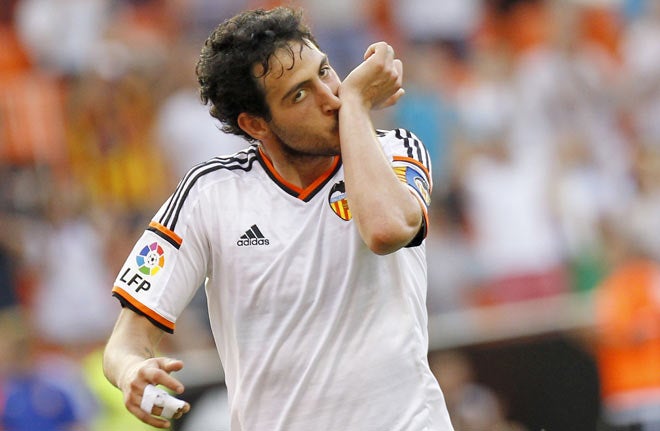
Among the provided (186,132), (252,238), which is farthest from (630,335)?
(252,238)

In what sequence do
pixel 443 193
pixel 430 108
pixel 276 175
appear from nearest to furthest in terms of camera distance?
pixel 276 175 → pixel 443 193 → pixel 430 108

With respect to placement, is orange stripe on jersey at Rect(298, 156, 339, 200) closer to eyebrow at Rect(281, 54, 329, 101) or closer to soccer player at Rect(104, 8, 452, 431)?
soccer player at Rect(104, 8, 452, 431)

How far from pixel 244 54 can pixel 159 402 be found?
3.94 ft

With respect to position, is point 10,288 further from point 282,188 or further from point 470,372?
point 282,188

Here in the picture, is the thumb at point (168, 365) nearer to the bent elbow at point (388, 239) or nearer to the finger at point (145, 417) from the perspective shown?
the finger at point (145, 417)

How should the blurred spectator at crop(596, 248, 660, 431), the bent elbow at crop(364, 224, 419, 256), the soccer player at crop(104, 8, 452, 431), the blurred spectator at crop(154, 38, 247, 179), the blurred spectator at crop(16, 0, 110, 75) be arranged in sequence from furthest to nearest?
1. the blurred spectator at crop(16, 0, 110, 75)
2. the blurred spectator at crop(154, 38, 247, 179)
3. the blurred spectator at crop(596, 248, 660, 431)
4. the soccer player at crop(104, 8, 452, 431)
5. the bent elbow at crop(364, 224, 419, 256)

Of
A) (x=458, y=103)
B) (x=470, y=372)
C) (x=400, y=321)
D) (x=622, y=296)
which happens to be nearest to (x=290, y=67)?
(x=400, y=321)

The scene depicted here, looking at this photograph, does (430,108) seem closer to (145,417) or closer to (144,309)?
(144,309)

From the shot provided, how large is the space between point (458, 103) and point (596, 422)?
13.8 ft

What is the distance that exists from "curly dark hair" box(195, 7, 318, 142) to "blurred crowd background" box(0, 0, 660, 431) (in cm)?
410

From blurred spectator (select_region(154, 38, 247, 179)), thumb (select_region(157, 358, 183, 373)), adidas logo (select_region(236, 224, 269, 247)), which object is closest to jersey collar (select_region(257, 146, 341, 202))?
adidas logo (select_region(236, 224, 269, 247))

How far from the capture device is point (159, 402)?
12.5 ft

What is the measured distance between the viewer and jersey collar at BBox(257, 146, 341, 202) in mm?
4312

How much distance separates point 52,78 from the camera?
424 inches
